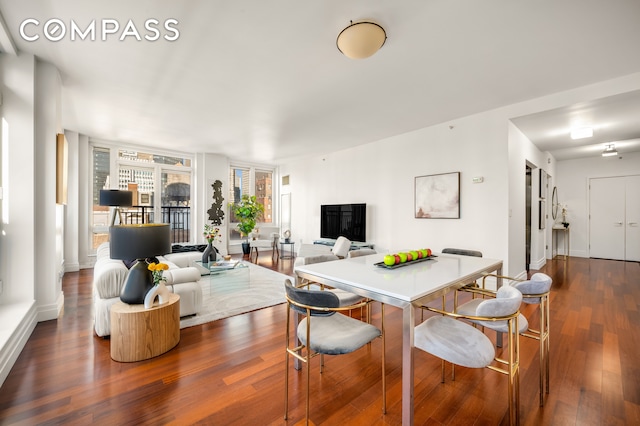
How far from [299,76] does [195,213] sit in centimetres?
539

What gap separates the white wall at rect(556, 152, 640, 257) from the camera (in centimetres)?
671

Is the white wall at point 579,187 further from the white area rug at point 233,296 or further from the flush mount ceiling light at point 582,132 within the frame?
the white area rug at point 233,296

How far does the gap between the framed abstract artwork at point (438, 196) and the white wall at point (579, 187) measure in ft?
16.5

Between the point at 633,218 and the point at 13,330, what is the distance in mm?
10704

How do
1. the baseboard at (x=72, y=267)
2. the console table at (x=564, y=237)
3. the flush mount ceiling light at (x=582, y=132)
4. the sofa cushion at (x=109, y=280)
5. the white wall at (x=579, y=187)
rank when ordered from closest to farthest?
the sofa cushion at (x=109, y=280) < the flush mount ceiling light at (x=582, y=132) < the baseboard at (x=72, y=267) < the white wall at (x=579, y=187) < the console table at (x=564, y=237)

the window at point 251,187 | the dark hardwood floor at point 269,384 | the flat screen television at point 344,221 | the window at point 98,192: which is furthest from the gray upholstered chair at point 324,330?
the window at point 251,187

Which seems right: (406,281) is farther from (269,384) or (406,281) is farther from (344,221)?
(344,221)

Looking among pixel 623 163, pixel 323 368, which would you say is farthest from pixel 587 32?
pixel 623 163

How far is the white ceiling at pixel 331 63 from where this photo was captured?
212cm

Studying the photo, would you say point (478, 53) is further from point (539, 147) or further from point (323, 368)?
point (539, 147)

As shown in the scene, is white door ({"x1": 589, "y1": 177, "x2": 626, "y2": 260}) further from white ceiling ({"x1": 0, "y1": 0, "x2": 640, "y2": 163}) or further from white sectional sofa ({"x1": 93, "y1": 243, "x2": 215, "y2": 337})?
white sectional sofa ({"x1": 93, "y1": 243, "x2": 215, "y2": 337})

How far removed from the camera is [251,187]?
8586mm

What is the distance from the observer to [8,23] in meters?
2.27

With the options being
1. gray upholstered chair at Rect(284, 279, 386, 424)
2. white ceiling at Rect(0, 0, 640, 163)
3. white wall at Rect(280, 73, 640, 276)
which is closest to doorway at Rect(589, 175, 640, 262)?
white wall at Rect(280, 73, 640, 276)
